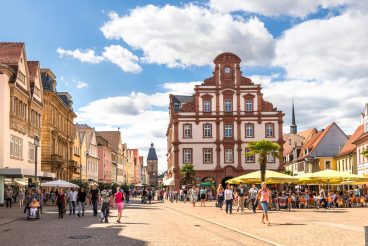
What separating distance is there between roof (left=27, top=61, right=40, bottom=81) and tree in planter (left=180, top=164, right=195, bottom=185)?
917 inches

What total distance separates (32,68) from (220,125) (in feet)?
Result: 91.3

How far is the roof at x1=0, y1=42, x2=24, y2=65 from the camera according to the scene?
46750 millimetres

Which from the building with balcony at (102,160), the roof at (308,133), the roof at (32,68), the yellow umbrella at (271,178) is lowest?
the yellow umbrella at (271,178)

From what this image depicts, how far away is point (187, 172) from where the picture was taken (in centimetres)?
6931

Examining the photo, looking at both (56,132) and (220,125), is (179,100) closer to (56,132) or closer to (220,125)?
(220,125)

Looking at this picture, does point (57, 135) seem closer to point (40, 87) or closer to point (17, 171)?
point (40, 87)

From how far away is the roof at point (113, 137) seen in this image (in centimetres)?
12650

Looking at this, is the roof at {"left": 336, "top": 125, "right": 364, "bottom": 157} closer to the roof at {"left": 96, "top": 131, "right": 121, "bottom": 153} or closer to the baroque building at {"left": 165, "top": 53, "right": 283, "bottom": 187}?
the baroque building at {"left": 165, "top": 53, "right": 283, "bottom": 187}

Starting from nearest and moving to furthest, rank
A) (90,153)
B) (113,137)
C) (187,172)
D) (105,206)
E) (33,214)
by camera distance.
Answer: (105,206)
(33,214)
(187,172)
(90,153)
(113,137)

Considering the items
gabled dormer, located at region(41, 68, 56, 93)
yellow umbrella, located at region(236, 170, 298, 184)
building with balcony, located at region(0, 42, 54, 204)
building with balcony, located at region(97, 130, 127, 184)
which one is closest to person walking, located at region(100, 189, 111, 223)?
yellow umbrella, located at region(236, 170, 298, 184)

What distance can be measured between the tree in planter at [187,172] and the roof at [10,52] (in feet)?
91.9

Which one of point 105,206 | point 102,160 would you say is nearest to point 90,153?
point 102,160

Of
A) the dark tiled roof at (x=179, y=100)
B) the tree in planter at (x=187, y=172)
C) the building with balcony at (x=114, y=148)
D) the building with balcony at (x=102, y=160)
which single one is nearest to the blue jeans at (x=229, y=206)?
the tree in planter at (x=187, y=172)

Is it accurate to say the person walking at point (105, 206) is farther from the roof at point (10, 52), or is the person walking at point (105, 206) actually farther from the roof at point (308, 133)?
the roof at point (308, 133)
